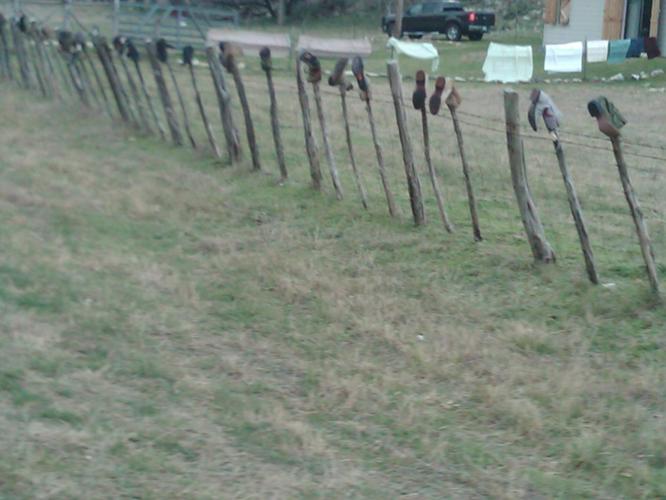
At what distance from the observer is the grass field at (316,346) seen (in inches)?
174

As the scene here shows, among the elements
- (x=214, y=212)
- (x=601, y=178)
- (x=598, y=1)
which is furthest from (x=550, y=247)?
(x=598, y=1)

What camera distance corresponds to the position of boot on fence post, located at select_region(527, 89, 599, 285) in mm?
6613

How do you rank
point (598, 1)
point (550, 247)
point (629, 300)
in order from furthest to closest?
point (598, 1), point (550, 247), point (629, 300)

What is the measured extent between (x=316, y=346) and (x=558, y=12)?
80.6 feet

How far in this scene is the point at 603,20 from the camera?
26719 millimetres

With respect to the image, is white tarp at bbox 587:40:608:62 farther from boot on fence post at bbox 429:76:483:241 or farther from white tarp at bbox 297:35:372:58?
boot on fence post at bbox 429:76:483:241

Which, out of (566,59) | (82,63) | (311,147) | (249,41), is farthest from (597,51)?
(311,147)

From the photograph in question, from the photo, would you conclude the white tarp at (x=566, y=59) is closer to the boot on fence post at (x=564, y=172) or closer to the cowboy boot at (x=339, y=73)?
the cowboy boot at (x=339, y=73)

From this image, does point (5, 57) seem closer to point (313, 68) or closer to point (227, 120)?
point (227, 120)

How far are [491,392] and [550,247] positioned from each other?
86.7 inches

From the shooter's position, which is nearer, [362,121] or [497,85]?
[362,121]

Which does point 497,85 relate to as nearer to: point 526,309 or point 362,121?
point 362,121

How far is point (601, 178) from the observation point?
35.6 feet

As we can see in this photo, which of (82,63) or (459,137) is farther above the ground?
(459,137)
